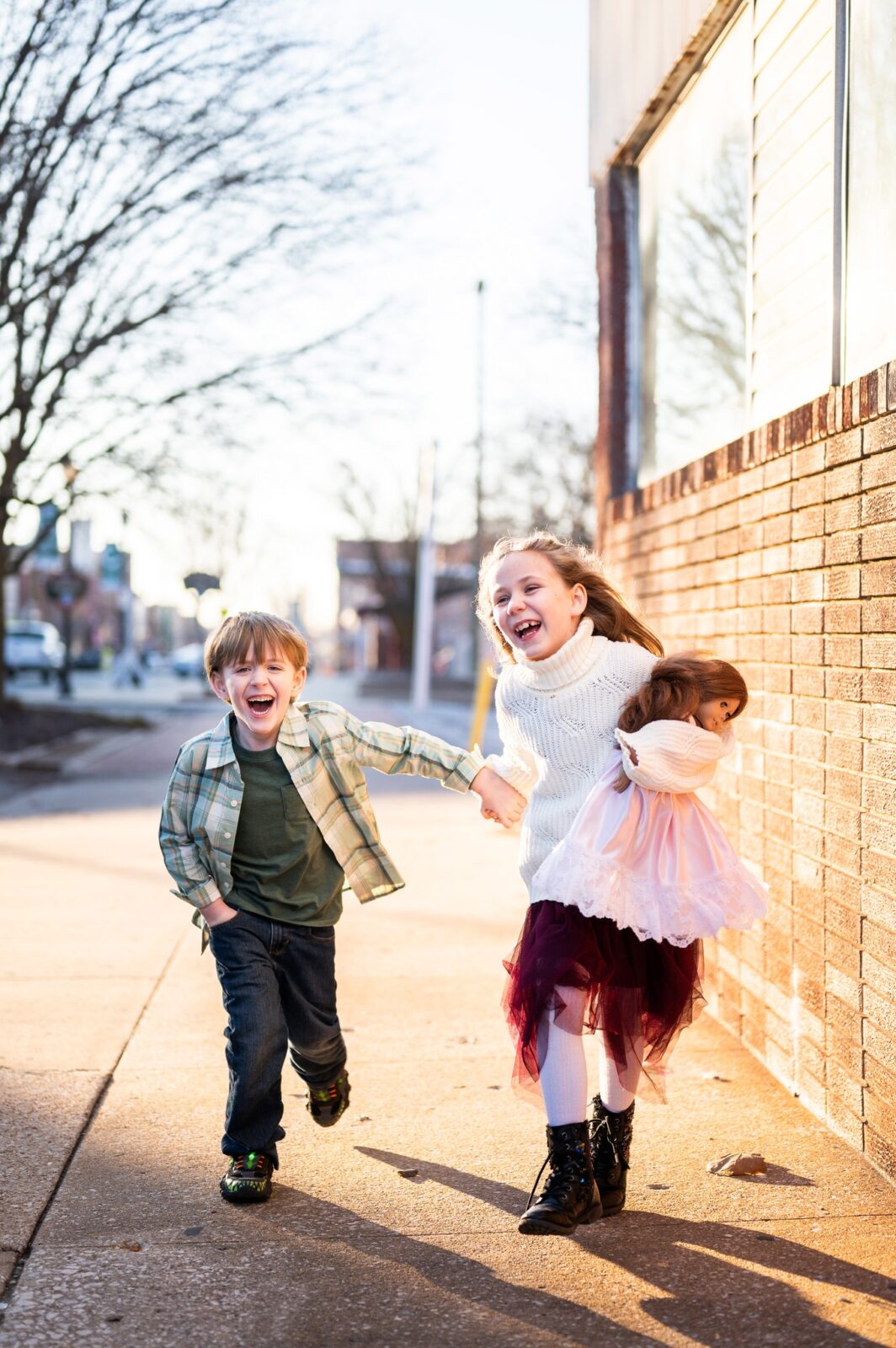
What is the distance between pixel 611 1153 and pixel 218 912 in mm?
1110

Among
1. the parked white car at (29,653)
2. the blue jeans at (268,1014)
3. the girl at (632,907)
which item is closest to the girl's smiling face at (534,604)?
the girl at (632,907)

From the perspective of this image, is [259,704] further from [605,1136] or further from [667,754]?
[605,1136]

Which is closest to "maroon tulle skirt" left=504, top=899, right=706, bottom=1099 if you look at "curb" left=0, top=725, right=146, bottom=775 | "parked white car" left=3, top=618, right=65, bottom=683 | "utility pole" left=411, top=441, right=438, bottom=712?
"curb" left=0, top=725, right=146, bottom=775

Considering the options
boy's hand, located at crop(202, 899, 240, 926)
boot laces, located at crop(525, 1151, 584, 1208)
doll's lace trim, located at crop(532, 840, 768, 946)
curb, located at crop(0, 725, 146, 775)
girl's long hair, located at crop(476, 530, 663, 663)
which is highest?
girl's long hair, located at crop(476, 530, 663, 663)

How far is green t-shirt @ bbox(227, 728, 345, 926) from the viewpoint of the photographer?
147 inches

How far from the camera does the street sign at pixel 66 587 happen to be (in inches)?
1298

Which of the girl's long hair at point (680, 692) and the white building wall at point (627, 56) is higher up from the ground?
the white building wall at point (627, 56)

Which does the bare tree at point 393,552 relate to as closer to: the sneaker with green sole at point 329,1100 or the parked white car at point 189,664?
the parked white car at point 189,664

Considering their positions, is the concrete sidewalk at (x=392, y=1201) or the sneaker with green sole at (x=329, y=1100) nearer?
the concrete sidewalk at (x=392, y=1201)

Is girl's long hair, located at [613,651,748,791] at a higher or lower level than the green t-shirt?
higher

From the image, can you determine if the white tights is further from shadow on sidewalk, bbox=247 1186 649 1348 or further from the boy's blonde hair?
the boy's blonde hair

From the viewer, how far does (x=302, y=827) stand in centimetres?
380

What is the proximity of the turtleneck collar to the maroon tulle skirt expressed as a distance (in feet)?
1.74

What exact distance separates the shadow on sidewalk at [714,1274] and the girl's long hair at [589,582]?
1.37 m
